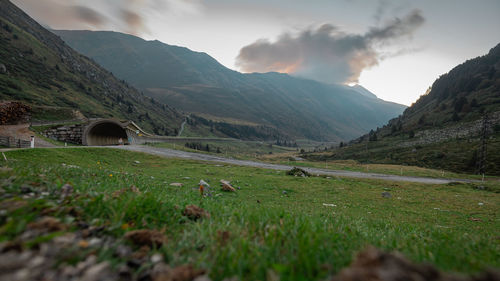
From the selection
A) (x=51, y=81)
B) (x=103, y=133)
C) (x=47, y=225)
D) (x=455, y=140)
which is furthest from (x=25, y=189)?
(x=51, y=81)

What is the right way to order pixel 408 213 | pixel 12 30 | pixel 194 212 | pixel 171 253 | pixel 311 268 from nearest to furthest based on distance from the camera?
pixel 311 268
pixel 171 253
pixel 194 212
pixel 408 213
pixel 12 30

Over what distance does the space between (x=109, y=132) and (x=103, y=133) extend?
3.22m

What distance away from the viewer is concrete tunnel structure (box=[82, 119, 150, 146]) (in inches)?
2142

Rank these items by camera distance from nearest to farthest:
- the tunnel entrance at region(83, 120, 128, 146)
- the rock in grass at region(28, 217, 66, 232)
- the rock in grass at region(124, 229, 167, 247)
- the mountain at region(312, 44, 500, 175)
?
1. the rock in grass at region(28, 217, 66, 232)
2. the rock in grass at region(124, 229, 167, 247)
3. the tunnel entrance at region(83, 120, 128, 146)
4. the mountain at region(312, 44, 500, 175)

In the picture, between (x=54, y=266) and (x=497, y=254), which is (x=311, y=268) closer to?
(x=54, y=266)

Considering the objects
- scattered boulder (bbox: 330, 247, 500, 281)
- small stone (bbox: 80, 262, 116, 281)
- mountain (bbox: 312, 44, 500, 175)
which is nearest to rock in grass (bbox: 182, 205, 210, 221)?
small stone (bbox: 80, 262, 116, 281)

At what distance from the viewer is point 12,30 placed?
164m

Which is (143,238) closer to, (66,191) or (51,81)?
(66,191)

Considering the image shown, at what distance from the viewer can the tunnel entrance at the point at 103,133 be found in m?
54.5

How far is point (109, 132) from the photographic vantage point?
7019 centimetres

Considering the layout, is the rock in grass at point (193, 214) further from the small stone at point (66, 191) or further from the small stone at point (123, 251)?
the small stone at point (66, 191)

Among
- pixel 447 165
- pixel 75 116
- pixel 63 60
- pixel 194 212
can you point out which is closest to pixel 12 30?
pixel 63 60

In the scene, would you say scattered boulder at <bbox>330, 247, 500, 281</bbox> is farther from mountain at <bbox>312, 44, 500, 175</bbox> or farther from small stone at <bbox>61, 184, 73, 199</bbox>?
mountain at <bbox>312, 44, 500, 175</bbox>

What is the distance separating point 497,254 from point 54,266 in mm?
6044
